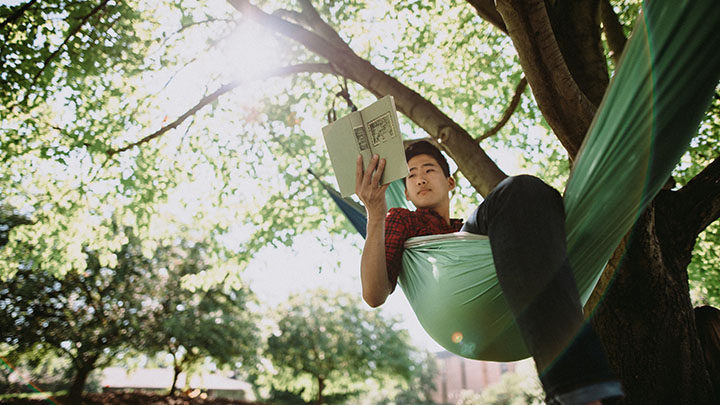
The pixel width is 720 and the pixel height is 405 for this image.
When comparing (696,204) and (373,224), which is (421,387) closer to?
(696,204)

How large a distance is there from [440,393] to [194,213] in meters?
36.2

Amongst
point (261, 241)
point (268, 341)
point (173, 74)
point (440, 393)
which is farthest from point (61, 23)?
point (440, 393)

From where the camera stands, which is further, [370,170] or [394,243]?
[394,243]

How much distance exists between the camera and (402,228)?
1709 mm

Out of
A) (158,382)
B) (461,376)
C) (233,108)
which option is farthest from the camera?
(461,376)

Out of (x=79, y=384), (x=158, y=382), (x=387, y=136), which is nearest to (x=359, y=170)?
(x=387, y=136)

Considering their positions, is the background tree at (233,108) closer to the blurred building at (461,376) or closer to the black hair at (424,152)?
the black hair at (424,152)

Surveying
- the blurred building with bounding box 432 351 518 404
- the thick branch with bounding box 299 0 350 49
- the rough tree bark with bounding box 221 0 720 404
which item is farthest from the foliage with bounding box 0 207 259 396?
the blurred building with bounding box 432 351 518 404

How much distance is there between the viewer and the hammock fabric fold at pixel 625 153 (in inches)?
39.3

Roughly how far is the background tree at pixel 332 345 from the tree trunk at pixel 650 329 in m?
13.6

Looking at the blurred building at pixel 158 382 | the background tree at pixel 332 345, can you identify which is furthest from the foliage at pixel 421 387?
the background tree at pixel 332 345

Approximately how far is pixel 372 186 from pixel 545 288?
2.14ft

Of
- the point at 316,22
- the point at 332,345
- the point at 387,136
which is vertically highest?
the point at 316,22

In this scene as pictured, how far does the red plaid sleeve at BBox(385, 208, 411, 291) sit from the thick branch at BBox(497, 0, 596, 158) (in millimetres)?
698
